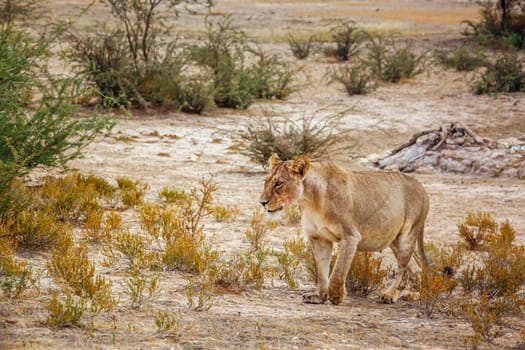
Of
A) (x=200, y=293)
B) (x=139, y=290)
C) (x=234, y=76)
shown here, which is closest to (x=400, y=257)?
(x=200, y=293)

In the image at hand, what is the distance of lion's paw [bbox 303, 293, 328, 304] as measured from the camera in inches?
275

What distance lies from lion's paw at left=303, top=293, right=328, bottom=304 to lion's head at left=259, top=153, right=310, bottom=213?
2.79ft

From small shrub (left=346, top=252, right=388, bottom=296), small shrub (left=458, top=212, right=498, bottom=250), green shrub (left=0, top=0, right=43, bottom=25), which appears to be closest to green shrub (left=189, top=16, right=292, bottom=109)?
green shrub (left=0, top=0, right=43, bottom=25)

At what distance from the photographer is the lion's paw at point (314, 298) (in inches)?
275

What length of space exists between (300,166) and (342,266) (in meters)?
0.82

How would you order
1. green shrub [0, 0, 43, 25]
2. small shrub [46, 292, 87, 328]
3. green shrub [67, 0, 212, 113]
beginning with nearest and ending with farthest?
small shrub [46, 292, 87, 328] < green shrub [0, 0, 43, 25] < green shrub [67, 0, 212, 113]

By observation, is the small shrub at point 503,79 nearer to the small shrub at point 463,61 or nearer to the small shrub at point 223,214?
the small shrub at point 463,61

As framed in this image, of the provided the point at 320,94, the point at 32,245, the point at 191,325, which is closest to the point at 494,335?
the point at 191,325

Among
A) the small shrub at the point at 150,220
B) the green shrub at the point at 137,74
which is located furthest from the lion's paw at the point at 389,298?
the green shrub at the point at 137,74

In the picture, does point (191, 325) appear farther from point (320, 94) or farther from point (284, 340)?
point (320, 94)

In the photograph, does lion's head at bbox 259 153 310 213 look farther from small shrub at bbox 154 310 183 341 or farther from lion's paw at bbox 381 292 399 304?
lion's paw at bbox 381 292 399 304

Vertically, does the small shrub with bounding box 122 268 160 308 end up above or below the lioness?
below

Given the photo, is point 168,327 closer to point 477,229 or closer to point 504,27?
point 477,229

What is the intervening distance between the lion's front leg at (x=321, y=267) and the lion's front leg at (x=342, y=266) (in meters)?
0.16
